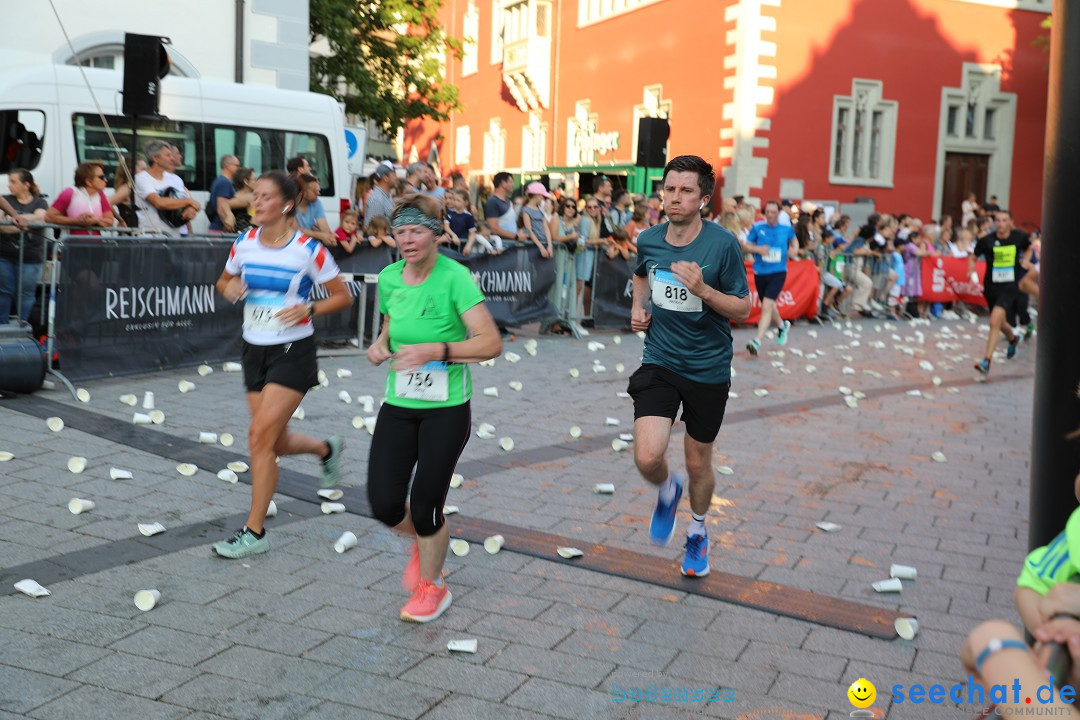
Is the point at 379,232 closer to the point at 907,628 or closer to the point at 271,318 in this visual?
the point at 271,318

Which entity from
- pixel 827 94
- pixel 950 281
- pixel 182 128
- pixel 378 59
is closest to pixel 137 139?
pixel 182 128

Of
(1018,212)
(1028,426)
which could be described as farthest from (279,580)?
(1018,212)

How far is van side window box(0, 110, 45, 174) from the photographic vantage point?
1295 cm

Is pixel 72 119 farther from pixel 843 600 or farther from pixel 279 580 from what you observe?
pixel 843 600

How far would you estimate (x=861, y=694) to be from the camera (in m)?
3.74

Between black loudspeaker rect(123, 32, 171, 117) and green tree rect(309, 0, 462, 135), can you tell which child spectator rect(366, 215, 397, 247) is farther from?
green tree rect(309, 0, 462, 135)

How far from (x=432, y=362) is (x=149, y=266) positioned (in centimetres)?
639

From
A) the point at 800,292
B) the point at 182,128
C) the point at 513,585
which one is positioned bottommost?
the point at 513,585

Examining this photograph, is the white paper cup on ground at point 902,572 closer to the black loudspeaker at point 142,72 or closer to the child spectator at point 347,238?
the child spectator at point 347,238

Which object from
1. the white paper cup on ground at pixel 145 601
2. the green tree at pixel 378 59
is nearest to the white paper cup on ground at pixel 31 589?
the white paper cup on ground at pixel 145 601

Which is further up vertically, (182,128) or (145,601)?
(182,128)

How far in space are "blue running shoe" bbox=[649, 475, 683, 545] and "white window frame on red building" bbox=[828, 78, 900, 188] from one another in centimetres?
2498

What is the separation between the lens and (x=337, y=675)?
4.02 m

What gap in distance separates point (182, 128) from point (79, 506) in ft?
32.6
